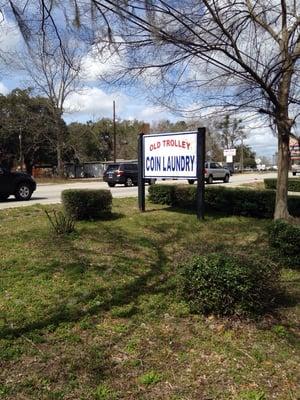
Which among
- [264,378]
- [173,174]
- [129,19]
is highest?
[129,19]

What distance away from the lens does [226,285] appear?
5039 millimetres

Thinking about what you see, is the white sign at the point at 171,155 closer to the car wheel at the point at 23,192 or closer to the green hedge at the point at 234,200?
the green hedge at the point at 234,200

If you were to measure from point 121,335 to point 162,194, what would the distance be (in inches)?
350

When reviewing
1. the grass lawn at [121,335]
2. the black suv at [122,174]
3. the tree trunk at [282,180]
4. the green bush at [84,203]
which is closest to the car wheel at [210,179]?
the black suv at [122,174]

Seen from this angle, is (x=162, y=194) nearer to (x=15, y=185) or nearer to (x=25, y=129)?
(x=15, y=185)

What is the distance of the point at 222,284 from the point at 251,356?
33.9 inches

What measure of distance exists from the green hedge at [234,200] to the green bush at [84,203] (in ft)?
10.0

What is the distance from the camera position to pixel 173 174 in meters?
12.1

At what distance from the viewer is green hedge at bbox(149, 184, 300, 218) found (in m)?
11.8

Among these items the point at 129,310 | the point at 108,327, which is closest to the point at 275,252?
the point at 129,310

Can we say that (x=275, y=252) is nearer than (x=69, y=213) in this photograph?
Yes

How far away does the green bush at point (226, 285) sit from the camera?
5.04 m

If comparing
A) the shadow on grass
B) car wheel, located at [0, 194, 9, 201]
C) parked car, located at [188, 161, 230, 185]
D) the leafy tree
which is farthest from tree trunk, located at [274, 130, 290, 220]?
the leafy tree

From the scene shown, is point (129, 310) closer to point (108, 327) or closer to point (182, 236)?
point (108, 327)
